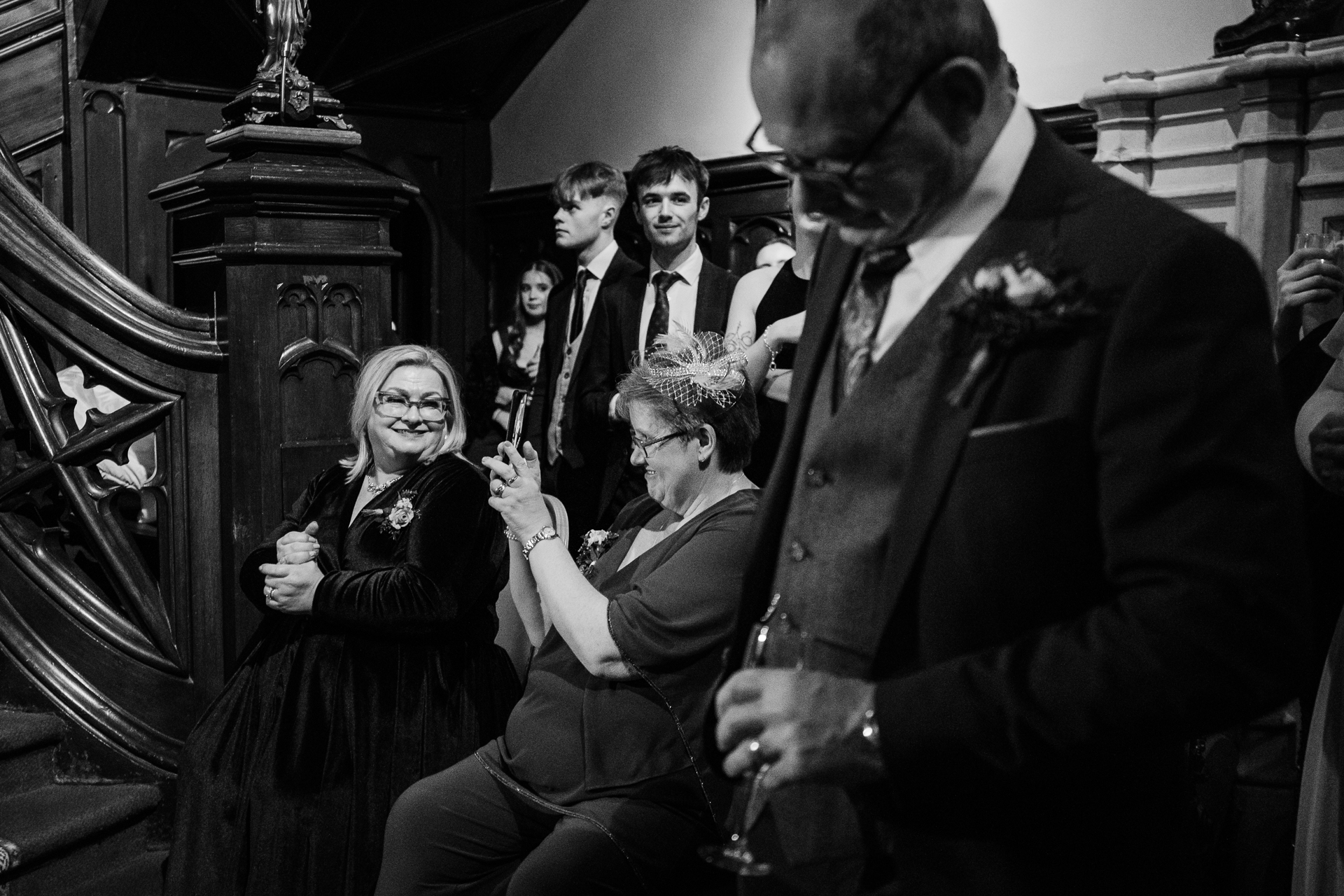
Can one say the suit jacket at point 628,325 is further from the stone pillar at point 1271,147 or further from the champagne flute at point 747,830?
the champagne flute at point 747,830

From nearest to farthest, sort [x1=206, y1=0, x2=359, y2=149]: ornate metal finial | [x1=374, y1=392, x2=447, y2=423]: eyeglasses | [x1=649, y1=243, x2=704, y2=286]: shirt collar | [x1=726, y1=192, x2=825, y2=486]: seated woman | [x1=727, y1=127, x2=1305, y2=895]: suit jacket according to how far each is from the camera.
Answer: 1. [x1=727, y1=127, x2=1305, y2=895]: suit jacket
2. [x1=726, y1=192, x2=825, y2=486]: seated woman
3. [x1=374, y1=392, x2=447, y2=423]: eyeglasses
4. [x1=206, y1=0, x2=359, y2=149]: ornate metal finial
5. [x1=649, y1=243, x2=704, y2=286]: shirt collar

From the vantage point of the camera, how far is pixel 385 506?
3045 mm

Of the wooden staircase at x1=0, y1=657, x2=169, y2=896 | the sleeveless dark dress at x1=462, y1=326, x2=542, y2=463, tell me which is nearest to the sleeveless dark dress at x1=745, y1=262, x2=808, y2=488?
the wooden staircase at x1=0, y1=657, x2=169, y2=896

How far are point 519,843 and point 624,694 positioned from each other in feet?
1.29

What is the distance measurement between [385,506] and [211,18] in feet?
11.0

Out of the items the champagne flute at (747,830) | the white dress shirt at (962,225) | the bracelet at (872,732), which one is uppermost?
the white dress shirt at (962,225)

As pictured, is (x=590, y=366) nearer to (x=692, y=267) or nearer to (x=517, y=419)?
(x=692, y=267)

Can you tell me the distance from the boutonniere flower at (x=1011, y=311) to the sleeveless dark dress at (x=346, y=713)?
2080 millimetres

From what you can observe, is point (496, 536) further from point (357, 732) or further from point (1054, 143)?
point (1054, 143)

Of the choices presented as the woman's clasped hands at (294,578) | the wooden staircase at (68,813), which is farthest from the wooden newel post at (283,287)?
the wooden staircase at (68,813)

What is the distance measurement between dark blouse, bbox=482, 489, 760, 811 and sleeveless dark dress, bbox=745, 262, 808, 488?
670mm

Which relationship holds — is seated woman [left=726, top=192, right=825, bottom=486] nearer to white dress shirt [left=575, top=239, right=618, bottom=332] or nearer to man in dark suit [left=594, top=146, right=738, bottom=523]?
man in dark suit [left=594, top=146, right=738, bottom=523]

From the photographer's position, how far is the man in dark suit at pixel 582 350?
423 centimetres

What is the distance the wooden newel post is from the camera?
3.12 metres
